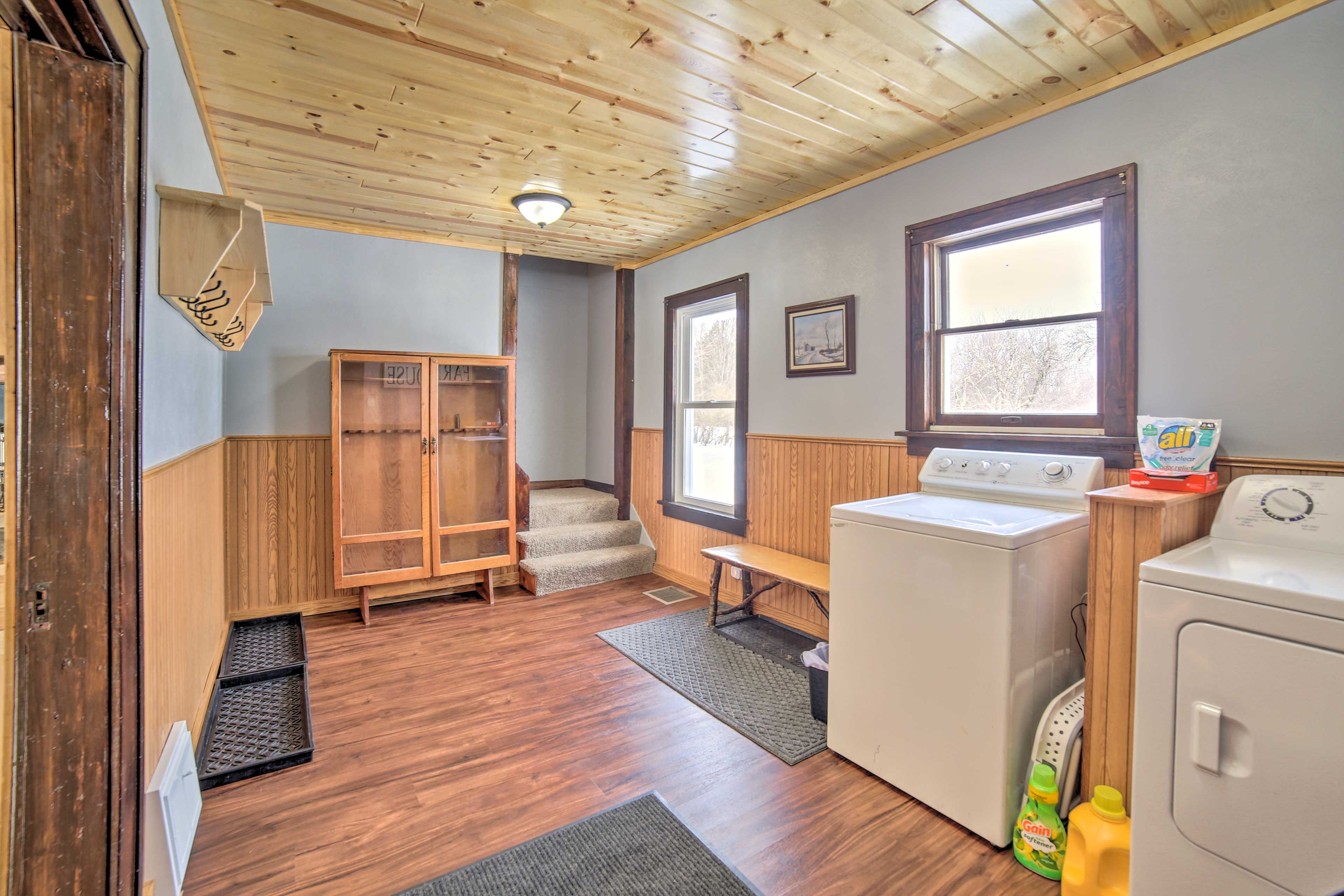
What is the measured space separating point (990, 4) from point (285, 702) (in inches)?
141

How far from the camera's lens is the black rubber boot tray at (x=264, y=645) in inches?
116

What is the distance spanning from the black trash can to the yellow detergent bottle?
0.92 m

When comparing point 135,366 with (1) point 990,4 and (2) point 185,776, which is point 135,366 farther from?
(1) point 990,4

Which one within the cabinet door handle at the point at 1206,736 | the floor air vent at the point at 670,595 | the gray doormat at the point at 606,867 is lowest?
the gray doormat at the point at 606,867

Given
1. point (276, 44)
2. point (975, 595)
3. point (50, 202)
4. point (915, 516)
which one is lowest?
point (975, 595)

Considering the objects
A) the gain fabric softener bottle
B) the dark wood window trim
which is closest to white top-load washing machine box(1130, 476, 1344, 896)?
the gain fabric softener bottle

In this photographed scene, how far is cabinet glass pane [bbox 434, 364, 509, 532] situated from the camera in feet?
12.9

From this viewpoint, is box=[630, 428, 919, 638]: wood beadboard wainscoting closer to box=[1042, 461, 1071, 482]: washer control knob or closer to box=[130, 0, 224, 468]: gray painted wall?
box=[1042, 461, 1071, 482]: washer control knob

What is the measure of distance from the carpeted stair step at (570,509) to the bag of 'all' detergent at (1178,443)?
3.55 metres

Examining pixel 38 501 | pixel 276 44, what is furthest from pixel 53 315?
pixel 276 44

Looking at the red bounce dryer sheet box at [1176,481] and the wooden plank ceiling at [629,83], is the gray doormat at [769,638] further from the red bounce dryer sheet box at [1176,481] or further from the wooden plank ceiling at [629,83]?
the wooden plank ceiling at [629,83]

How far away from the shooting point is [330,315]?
12.4 ft

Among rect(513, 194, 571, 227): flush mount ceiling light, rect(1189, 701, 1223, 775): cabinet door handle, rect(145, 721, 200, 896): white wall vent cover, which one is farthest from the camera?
rect(513, 194, 571, 227): flush mount ceiling light

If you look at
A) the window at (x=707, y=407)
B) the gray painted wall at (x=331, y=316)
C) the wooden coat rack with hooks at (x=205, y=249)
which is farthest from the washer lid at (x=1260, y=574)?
the gray painted wall at (x=331, y=316)
